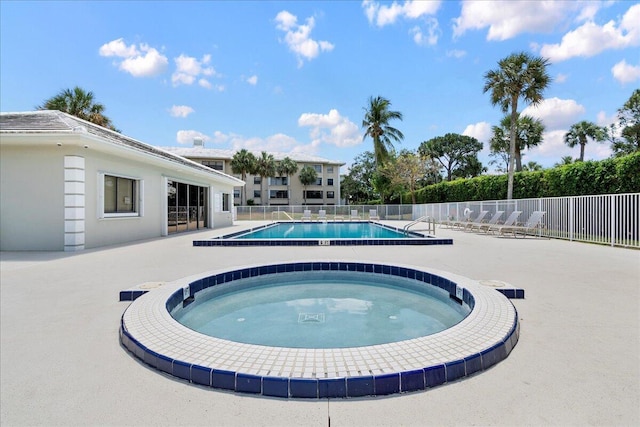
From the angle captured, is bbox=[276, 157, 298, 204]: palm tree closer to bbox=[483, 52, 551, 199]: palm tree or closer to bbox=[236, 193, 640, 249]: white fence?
bbox=[483, 52, 551, 199]: palm tree

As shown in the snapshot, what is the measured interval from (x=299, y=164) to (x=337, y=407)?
4782 centimetres

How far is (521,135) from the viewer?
25656mm

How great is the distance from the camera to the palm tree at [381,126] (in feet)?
96.6

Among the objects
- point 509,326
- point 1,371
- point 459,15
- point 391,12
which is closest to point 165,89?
point 391,12

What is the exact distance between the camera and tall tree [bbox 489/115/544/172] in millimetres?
24594

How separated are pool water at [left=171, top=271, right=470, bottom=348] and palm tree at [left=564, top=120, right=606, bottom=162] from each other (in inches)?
1413

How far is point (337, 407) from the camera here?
6.02 feet

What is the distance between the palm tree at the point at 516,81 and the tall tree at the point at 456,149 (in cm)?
3090

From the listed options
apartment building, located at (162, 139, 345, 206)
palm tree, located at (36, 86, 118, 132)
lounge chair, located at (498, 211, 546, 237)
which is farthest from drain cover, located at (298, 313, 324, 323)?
apartment building, located at (162, 139, 345, 206)

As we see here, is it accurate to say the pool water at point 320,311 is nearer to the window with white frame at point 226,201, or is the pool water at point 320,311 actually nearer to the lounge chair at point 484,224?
the lounge chair at point 484,224

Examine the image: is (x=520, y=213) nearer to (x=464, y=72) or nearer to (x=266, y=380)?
(x=464, y=72)

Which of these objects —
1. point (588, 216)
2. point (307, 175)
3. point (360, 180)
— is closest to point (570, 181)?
point (588, 216)

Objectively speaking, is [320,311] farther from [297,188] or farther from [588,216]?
[297,188]

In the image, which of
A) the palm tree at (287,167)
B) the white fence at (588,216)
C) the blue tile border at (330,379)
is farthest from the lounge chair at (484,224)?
the palm tree at (287,167)
